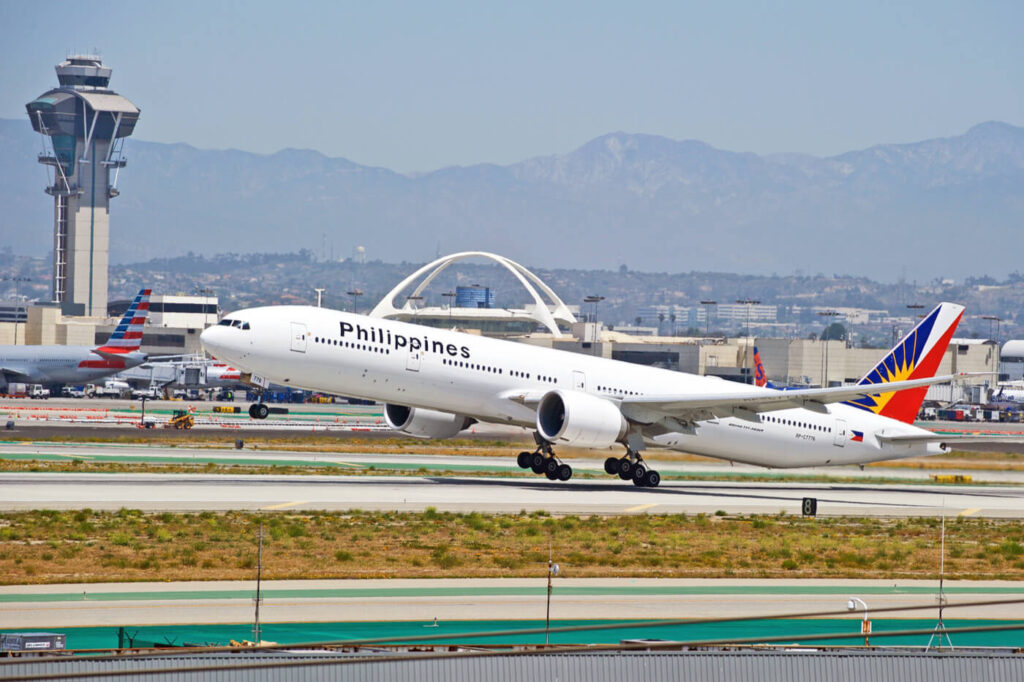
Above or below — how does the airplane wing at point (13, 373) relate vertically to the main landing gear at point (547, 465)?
above

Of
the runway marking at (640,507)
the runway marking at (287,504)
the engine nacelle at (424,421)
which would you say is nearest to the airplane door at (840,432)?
the runway marking at (640,507)

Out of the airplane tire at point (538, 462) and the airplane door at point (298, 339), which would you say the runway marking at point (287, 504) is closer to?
the airplane door at point (298, 339)

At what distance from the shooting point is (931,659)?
62.4 ft

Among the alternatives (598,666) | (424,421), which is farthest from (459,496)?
(598,666)

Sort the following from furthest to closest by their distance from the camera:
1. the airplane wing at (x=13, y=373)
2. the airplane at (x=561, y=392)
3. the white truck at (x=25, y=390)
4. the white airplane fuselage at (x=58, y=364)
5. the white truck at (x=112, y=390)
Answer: the white truck at (x=112, y=390), the airplane wing at (x=13, y=373), the white airplane fuselage at (x=58, y=364), the white truck at (x=25, y=390), the airplane at (x=561, y=392)

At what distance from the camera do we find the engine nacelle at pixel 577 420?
47156 millimetres

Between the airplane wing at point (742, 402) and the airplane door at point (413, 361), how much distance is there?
8.42 meters

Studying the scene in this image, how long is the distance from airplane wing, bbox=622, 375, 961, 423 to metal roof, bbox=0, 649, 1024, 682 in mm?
27844

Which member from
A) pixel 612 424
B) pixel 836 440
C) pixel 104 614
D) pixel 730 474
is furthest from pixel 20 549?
pixel 730 474

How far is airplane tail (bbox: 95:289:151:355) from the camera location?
133 metres

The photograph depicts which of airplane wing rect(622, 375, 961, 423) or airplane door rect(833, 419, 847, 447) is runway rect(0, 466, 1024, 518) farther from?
airplane wing rect(622, 375, 961, 423)

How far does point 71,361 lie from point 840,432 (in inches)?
3835

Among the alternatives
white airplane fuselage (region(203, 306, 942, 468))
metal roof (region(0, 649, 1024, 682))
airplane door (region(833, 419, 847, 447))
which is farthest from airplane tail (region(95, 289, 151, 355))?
metal roof (region(0, 649, 1024, 682))

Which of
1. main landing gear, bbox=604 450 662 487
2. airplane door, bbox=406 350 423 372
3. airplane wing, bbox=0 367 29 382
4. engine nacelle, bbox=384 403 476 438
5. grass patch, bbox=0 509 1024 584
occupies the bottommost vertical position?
grass patch, bbox=0 509 1024 584
